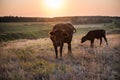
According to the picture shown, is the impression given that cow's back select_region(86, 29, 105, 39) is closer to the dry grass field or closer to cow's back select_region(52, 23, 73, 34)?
the dry grass field

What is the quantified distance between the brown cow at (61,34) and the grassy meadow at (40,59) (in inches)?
2.2

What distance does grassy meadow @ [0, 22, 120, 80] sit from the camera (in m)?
3.04

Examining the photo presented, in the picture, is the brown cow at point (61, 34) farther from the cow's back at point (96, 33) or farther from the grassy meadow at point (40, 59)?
the cow's back at point (96, 33)

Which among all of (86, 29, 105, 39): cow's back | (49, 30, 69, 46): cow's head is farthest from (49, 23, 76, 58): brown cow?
(86, 29, 105, 39): cow's back

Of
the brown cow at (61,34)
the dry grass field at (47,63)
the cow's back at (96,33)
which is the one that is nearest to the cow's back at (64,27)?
the brown cow at (61,34)

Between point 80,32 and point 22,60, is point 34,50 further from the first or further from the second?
point 80,32

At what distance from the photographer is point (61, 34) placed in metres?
3.12

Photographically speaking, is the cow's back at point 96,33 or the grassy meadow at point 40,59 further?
the cow's back at point 96,33

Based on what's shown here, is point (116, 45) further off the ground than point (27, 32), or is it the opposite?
point (27, 32)

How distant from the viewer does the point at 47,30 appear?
3.18m

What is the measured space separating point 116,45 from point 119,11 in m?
0.47

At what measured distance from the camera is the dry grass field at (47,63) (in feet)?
9.96

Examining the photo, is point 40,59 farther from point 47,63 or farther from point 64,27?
point 64,27

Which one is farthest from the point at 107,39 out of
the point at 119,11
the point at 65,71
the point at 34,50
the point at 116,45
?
the point at 34,50
